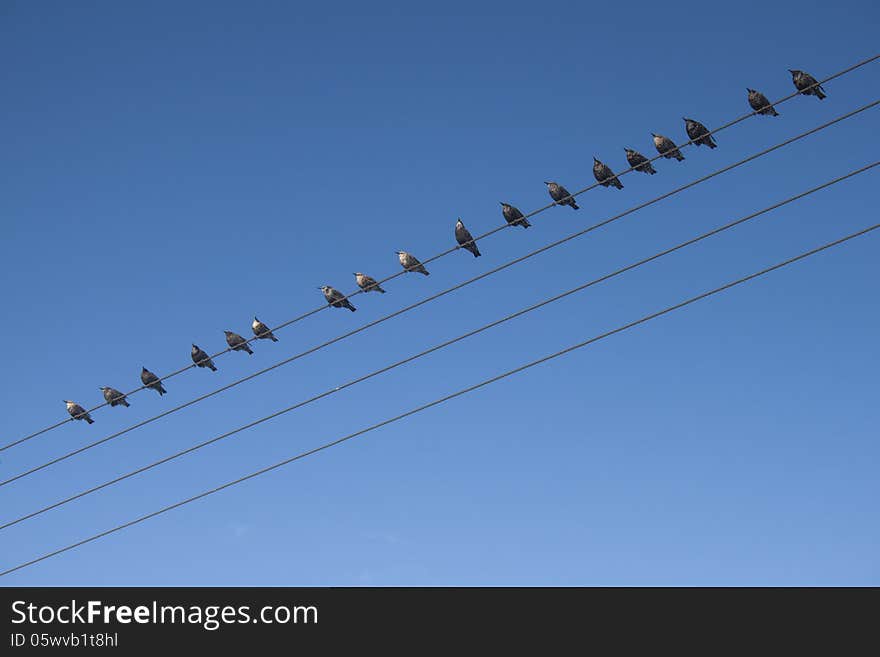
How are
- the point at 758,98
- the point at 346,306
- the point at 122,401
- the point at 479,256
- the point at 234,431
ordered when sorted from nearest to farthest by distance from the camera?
the point at 234,431 → the point at 758,98 → the point at 122,401 → the point at 479,256 → the point at 346,306

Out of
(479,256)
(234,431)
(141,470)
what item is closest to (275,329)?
(234,431)

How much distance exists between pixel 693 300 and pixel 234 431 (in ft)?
25.1

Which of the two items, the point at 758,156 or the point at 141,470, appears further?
the point at 141,470

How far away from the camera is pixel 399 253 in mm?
26688

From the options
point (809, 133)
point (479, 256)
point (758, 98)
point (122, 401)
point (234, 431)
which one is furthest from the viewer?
point (479, 256)

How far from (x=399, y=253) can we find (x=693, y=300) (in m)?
13.4

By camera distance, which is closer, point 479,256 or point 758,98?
point 758,98

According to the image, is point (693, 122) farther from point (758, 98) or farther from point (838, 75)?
point (838, 75)

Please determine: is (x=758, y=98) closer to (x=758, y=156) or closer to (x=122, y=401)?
(x=758, y=156)

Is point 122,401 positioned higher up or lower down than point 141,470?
higher up

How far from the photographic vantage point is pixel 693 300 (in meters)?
14.1
